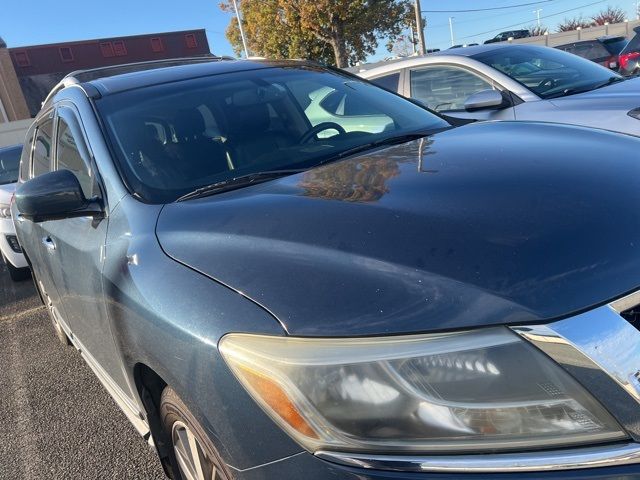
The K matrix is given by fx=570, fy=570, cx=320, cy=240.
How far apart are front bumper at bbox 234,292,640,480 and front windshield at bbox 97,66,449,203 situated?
1.30m

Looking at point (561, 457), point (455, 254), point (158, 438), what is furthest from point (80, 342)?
point (561, 457)

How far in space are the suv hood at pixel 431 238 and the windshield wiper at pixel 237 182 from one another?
10 centimetres

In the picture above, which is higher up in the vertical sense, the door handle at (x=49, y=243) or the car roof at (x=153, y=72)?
the car roof at (x=153, y=72)

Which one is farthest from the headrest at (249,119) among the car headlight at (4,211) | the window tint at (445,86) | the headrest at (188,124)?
the car headlight at (4,211)

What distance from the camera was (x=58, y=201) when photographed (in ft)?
6.91

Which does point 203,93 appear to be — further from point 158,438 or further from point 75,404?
point 75,404

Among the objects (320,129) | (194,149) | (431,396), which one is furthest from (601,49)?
(431,396)

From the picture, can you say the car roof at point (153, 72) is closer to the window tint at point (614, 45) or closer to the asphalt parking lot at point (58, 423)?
the asphalt parking lot at point (58, 423)

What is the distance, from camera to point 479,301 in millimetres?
1153

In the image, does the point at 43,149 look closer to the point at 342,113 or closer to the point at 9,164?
the point at 342,113

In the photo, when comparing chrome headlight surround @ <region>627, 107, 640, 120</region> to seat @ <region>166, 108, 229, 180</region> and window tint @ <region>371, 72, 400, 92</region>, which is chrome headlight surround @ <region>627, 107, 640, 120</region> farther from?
seat @ <region>166, 108, 229, 180</region>

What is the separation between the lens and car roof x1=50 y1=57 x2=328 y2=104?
108 inches

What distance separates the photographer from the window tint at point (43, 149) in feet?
10.5

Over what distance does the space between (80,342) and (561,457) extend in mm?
2467
